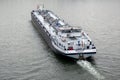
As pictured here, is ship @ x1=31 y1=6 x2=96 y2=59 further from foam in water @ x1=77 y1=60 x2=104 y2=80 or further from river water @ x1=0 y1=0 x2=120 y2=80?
river water @ x1=0 y1=0 x2=120 y2=80

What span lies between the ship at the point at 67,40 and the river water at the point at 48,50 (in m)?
2.02

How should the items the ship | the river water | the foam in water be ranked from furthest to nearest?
the ship
the river water
the foam in water

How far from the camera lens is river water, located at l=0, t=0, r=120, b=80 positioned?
6231cm

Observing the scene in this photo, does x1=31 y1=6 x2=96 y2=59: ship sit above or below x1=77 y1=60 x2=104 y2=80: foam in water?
above

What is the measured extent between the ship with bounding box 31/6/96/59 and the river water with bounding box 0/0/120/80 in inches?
79.6

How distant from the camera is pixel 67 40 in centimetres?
7456

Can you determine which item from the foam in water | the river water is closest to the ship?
the foam in water

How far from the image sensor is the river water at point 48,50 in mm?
62312

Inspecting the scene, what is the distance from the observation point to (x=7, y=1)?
174750mm

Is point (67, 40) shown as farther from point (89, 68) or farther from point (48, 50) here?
point (89, 68)

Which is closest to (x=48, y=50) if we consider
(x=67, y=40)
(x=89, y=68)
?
(x=67, y=40)

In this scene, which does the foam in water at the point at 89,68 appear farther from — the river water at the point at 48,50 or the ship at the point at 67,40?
the ship at the point at 67,40

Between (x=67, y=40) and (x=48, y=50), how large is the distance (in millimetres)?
7074

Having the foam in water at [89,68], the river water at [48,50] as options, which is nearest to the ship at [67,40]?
the foam in water at [89,68]
